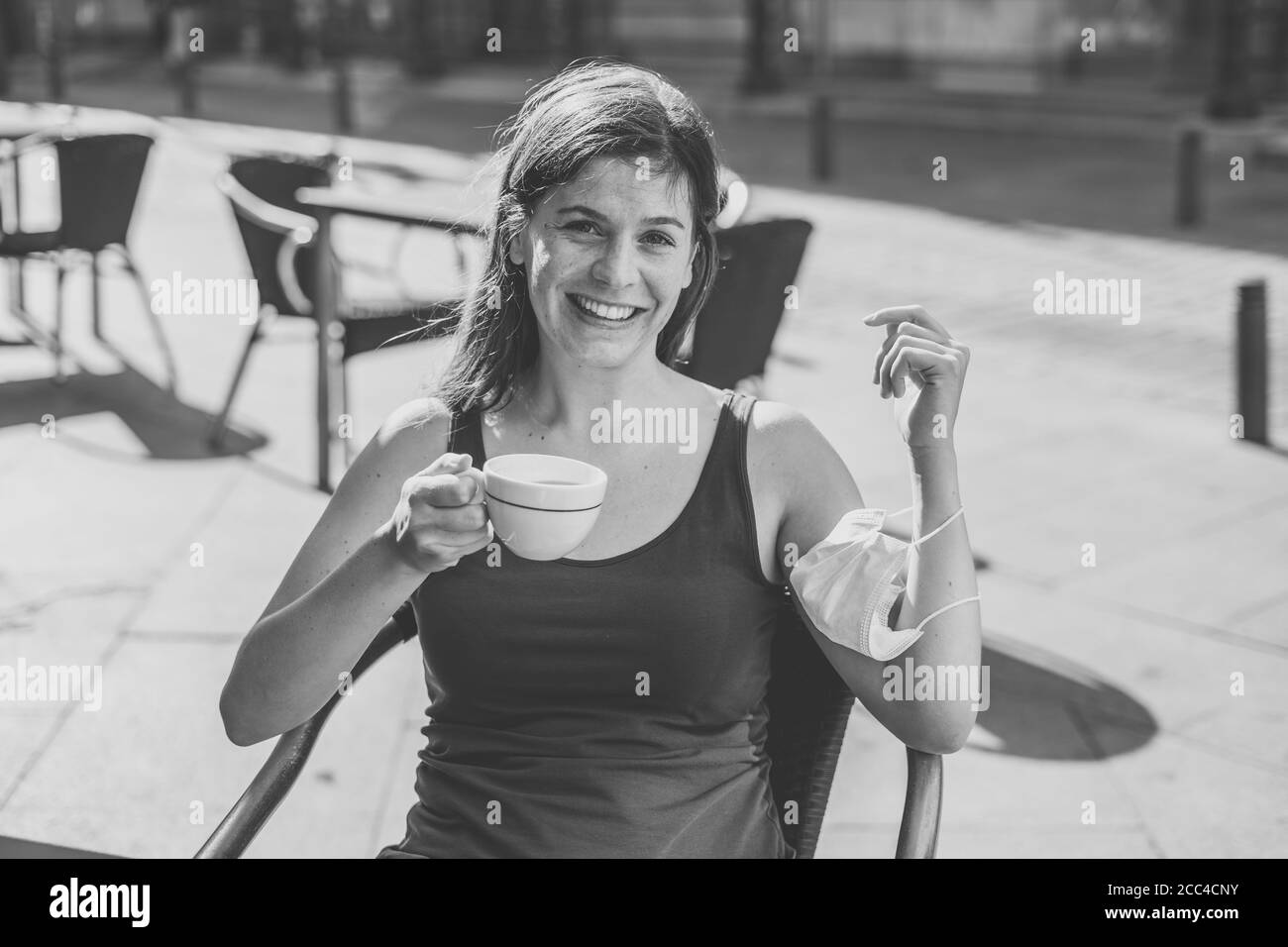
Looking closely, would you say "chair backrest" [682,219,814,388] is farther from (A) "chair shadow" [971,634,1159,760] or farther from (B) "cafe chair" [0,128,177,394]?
(B) "cafe chair" [0,128,177,394]

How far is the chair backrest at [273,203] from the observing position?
579 cm

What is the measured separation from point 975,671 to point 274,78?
2446cm

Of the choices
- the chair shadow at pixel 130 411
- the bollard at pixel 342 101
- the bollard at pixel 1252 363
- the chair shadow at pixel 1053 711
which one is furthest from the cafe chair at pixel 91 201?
the bollard at pixel 342 101

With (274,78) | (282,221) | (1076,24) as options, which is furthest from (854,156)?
(274,78)

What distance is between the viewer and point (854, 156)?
15.3 metres

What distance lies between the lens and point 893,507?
18.3ft

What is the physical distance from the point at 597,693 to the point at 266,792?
0.44m

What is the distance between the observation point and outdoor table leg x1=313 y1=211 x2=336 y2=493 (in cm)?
549

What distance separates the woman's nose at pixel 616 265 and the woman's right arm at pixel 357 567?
0.28 meters

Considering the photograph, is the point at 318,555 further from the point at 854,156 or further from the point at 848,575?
the point at 854,156

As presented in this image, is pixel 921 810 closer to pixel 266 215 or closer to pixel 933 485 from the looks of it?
pixel 933 485

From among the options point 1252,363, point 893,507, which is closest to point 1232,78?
point 1252,363

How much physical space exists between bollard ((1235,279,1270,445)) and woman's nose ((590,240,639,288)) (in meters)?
4.83

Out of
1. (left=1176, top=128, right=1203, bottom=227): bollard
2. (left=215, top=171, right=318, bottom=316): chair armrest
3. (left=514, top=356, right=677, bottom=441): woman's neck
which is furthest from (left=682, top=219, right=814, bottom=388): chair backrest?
(left=1176, top=128, right=1203, bottom=227): bollard
